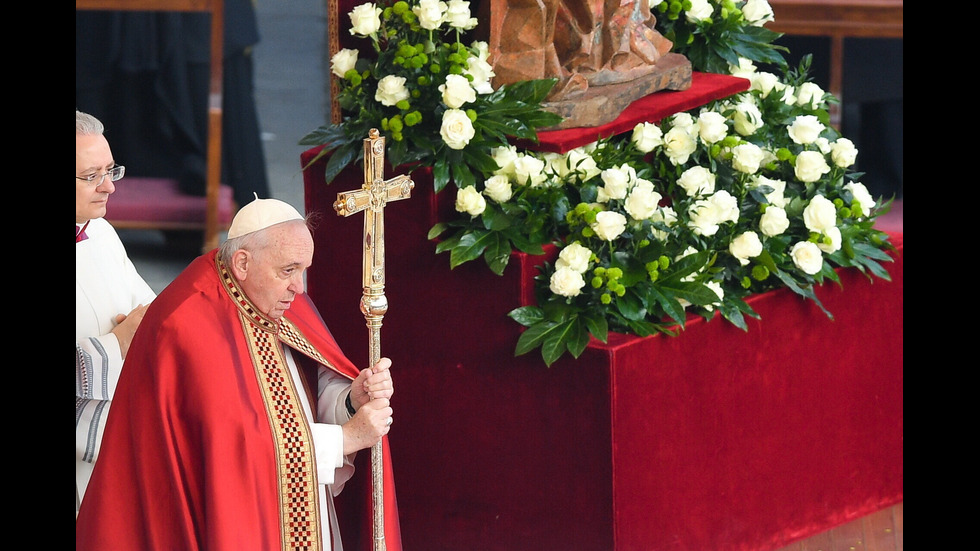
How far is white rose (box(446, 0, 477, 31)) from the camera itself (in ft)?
14.4

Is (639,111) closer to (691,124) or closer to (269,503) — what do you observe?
(691,124)

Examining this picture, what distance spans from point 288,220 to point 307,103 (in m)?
7.36

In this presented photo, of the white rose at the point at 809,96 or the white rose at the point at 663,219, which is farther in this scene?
the white rose at the point at 809,96

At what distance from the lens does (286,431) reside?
148 inches

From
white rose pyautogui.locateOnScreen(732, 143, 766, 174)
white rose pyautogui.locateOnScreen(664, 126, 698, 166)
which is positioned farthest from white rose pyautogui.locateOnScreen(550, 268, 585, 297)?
white rose pyautogui.locateOnScreen(732, 143, 766, 174)

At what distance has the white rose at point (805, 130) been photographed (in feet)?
16.5

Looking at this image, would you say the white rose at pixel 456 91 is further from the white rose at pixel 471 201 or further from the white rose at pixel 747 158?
the white rose at pixel 747 158

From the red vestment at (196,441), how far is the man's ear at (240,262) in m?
0.04

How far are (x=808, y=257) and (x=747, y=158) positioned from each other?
33cm

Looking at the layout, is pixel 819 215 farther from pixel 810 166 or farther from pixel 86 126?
pixel 86 126

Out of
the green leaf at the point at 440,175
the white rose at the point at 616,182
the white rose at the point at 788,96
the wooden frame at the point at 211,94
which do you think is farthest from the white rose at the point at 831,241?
the wooden frame at the point at 211,94

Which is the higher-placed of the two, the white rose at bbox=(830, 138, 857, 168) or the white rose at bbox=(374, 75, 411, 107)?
the white rose at bbox=(374, 75, 411, 107)

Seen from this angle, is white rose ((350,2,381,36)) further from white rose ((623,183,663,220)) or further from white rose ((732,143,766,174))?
white rose ((732,143,766,174))

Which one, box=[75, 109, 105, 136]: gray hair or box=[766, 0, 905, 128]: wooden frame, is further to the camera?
box=[766, 0, 905, 128]: wooden frame
